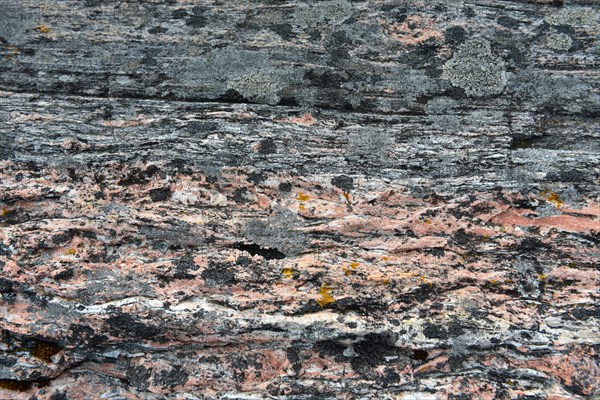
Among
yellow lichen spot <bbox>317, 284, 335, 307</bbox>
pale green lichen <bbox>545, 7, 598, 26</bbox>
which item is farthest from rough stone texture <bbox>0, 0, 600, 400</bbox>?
pale green lichen <bbox>545, 7, 598, 26</bbox>

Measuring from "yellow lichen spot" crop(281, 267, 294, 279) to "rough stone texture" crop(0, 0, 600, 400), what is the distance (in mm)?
14

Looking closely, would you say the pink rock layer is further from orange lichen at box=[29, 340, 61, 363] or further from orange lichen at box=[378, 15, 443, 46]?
orange lichen at box=[378, 15, 443, 46]

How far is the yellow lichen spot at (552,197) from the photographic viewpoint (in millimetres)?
4898

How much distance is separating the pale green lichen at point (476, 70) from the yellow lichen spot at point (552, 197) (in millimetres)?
1241

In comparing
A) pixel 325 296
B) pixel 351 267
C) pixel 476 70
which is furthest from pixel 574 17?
pixel 325 296

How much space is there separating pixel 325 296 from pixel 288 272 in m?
0.42

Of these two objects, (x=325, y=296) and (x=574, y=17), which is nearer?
(x=325, y=296)

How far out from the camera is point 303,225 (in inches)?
196

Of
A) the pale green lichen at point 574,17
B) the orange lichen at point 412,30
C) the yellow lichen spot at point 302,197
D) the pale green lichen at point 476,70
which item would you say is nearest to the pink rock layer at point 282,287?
the yellow lichen spot at point 302,197

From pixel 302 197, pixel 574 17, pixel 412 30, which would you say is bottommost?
pixel 302 197

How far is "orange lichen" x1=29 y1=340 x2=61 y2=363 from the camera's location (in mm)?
4809

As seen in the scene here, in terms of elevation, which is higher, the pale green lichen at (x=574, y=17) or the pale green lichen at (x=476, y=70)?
the pale green lichen at (x=574, y=17)

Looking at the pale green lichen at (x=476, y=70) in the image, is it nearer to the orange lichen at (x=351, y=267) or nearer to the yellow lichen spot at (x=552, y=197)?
the yellow lichen spot at (x=552, y=197)

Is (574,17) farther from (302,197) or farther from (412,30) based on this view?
(302,197)
